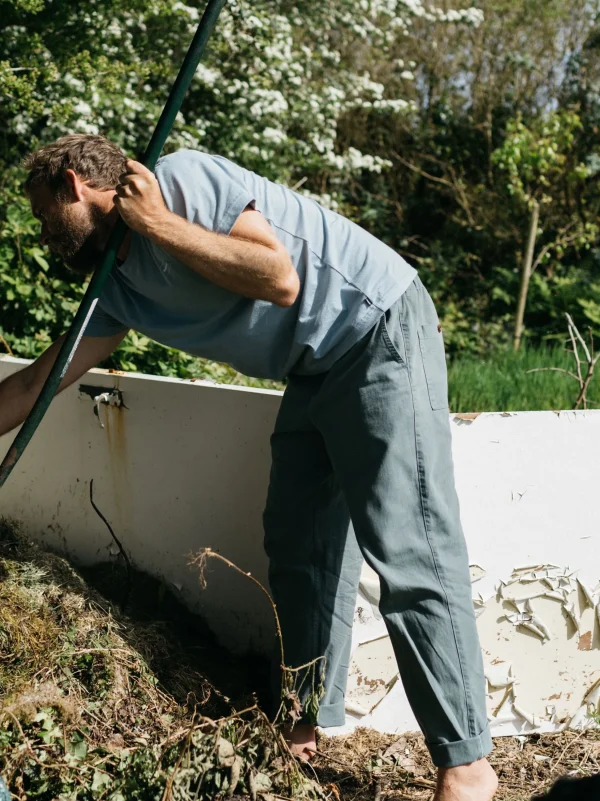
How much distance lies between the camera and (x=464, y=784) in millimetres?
2121

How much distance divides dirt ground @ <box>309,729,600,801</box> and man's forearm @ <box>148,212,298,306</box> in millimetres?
1200

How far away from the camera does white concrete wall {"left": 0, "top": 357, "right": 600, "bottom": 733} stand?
2.61 metres

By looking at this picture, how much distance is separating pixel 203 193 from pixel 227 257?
17 cm

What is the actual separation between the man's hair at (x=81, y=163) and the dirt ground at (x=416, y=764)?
59.6 inches

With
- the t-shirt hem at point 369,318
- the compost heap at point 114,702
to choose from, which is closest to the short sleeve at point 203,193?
the t-shirt hem at point 369,318

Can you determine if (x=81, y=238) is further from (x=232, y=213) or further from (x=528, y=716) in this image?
(x=528, y=716)

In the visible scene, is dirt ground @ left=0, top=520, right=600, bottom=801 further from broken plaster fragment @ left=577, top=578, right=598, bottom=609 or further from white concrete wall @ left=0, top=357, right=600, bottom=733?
broken plaster fragment @ left=577, top=578, right=598, bottom=609

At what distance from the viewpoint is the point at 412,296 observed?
218cm

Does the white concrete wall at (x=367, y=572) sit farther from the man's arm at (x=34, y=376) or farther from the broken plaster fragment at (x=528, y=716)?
the man's arm at (x=34, y=376)

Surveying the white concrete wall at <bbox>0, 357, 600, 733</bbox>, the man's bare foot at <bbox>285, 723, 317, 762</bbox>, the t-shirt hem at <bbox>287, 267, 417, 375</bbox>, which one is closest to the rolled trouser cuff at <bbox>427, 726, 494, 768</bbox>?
the man's bare foot at <bbox>285, 723, 317, 762</bbox>

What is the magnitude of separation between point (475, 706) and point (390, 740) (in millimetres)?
565

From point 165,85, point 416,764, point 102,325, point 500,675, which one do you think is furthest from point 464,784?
point 165,85

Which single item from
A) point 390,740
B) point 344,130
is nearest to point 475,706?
point 390,740

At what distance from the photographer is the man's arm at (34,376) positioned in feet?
8.09
